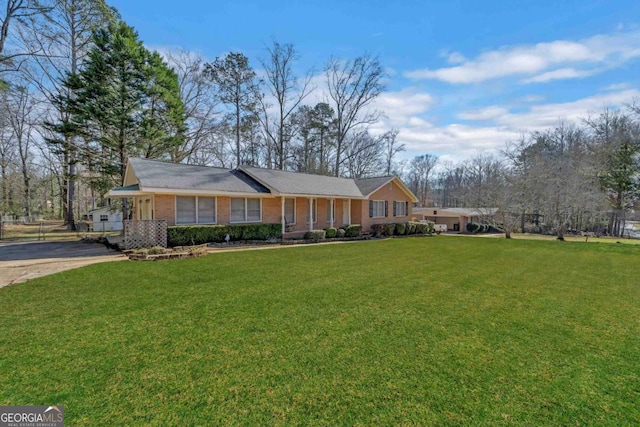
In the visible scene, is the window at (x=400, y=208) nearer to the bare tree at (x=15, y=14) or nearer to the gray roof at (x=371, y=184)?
the gray roof at (x=371, y=184)

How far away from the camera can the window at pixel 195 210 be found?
44.8 ft

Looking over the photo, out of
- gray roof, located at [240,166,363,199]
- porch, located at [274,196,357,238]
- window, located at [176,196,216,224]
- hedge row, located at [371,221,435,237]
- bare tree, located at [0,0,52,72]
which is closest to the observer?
window, located at [176,196,216,224]

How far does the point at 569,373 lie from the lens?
322 centimetres

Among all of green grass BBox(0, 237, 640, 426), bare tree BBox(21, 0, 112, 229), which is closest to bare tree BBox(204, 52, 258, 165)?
bare tree BBox(21, 0, 112, 229)

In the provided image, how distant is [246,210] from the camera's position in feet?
52.0

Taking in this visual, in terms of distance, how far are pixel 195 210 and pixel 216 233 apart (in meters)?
1.47

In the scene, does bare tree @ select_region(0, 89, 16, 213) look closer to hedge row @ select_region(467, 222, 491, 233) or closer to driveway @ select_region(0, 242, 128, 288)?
driveway @ select_region(0, 242, 128, 288)

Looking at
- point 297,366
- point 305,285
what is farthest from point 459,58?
point 297,366

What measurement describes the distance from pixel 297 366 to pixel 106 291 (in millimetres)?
5032

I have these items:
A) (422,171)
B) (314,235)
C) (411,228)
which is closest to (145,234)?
(314,235)

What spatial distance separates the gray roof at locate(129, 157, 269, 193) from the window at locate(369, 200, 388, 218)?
867 cm

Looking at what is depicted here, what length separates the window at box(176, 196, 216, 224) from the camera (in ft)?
44.8

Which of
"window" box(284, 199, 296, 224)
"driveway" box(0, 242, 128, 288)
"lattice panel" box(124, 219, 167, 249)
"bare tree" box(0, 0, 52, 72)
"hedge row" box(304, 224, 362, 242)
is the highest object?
"bare tree" box(0, 0, 52, 72)

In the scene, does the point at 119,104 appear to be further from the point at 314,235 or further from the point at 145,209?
the point at 314,235
